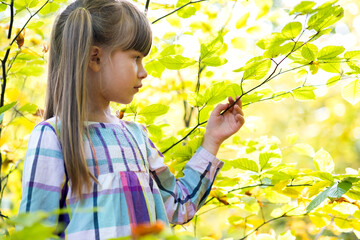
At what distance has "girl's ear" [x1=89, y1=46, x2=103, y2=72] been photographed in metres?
0.86

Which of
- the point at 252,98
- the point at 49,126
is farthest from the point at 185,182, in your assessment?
the point at 49,126

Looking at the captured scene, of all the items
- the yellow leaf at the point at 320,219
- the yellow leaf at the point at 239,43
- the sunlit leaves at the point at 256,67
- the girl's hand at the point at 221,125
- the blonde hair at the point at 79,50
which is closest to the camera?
the blonde hair at the point at 79,50

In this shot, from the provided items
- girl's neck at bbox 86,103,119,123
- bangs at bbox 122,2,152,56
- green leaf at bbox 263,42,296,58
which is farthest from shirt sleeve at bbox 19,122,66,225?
green leaf at bbox 263,42,296,58

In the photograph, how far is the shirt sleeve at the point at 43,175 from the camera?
28.9 inches

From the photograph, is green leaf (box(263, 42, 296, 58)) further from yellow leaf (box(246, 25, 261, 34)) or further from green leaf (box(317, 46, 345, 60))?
yellow leaf (box(246, 25, 261, 34))

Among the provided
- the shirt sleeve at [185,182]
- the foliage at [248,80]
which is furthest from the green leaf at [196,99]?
the shirt sleeve at [185,182]

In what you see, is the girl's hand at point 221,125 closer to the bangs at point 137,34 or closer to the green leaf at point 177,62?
the green leaf at point 177,62

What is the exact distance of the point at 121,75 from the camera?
84cm

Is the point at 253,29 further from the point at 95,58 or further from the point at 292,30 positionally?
the point at 95,58

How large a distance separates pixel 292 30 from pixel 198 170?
0.37 meters

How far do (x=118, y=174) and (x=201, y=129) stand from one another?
308 millimetres

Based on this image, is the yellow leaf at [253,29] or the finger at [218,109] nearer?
the finger at [218,109]

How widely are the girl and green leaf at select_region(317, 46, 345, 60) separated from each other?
21 cm

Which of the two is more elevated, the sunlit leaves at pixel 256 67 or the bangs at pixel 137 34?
the bangs at pixel 137 34
